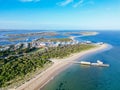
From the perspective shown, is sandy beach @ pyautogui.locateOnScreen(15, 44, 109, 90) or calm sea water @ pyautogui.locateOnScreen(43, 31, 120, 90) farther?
sandy beach @ pyautogui.locateOnScreen(15, 44, 109, 90)

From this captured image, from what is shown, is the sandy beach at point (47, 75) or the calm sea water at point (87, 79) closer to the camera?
the calm sea water at point (87, 79)

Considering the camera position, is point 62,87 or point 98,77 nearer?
point 62,87

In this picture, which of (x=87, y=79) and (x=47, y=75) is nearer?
(x=87, y=79)

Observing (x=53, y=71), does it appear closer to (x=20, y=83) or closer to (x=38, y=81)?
(x=38, y=81)

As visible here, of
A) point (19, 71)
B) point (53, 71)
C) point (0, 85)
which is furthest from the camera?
point (53, 71)

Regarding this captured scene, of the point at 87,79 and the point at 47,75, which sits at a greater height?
the point at 47,75

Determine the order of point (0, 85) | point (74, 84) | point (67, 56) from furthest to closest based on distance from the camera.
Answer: point (67, 56) < point (74, 84) < point (0, 85)

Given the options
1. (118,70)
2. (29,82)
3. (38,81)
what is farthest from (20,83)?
(118,70)

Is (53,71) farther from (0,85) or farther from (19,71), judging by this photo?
(0,85)

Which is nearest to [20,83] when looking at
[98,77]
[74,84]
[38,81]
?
[38,81]
